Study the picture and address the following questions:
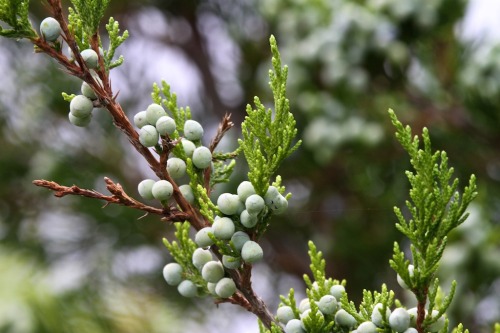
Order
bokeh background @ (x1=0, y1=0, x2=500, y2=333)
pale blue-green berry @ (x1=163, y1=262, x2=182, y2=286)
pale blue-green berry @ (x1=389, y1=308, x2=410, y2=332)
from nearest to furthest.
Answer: pale blue-green berry @ (x1=389, y1=308, x2=410, y2=332) → pale blue-green berry @ (x1=163, y1=262, x2=182, y2=286) → bokeh background @ (x1=0, y1=0, x2=500, y2=333)

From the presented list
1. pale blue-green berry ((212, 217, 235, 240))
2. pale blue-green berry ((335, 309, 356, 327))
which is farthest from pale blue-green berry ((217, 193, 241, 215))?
pale blue-green berry ((335, 309, 356, 327))

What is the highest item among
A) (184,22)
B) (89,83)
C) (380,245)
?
(184,22)

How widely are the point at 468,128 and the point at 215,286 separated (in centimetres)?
108

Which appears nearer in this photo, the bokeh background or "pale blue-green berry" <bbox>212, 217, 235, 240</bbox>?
"pale blue-green berry" <bbox>212, 217, 235, 240</bbox>

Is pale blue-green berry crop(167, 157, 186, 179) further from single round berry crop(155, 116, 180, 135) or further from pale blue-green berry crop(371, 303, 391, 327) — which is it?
pale blue-green berry crop(371, 303, 391, 327)

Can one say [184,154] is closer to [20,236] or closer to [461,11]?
[461,11]

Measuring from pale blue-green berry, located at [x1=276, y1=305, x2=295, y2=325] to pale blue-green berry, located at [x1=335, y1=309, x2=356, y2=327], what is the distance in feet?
0.12

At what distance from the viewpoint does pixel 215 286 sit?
597mm

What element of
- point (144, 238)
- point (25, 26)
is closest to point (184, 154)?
point (25, 26)

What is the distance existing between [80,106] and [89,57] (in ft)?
0.13

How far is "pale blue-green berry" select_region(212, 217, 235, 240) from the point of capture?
1.77 feet

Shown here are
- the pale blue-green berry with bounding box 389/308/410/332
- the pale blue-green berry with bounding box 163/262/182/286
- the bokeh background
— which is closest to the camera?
the pale blue-green berry with bounding box 389/308/410/332

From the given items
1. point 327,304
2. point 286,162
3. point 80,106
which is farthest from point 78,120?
point 286,162

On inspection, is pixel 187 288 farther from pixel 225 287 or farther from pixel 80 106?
pixel 80 106
